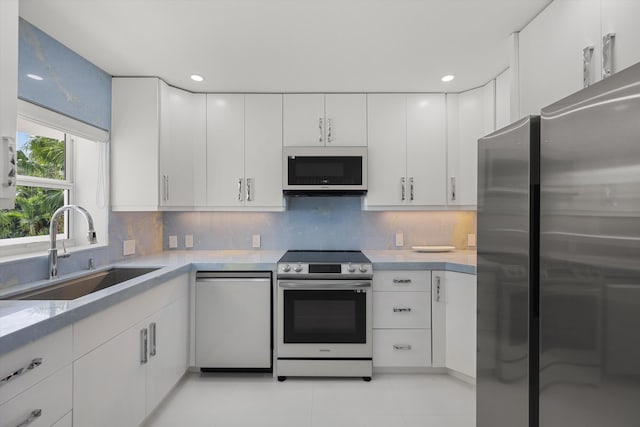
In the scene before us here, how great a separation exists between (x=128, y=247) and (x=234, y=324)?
1090 mm

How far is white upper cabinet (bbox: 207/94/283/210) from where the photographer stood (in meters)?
2.88

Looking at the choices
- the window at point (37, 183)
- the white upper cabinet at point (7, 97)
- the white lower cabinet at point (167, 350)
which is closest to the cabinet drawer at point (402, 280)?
the white lower cabinet at point (167, 350)

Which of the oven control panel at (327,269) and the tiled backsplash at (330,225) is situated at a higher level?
the tiled backsplash at (330,225)

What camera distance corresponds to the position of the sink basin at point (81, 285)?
173 centimetres

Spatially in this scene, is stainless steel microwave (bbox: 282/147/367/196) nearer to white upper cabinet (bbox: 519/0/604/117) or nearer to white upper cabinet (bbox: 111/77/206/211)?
Result: white upper cabinet (bbox: 111/77/206/211)

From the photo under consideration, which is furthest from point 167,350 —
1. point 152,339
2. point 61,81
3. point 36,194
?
point 61,81

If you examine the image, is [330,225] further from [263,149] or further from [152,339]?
[152,339]

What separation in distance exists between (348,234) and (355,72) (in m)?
1.46

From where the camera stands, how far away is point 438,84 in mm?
2695

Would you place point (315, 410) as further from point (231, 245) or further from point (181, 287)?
point (231, 245)

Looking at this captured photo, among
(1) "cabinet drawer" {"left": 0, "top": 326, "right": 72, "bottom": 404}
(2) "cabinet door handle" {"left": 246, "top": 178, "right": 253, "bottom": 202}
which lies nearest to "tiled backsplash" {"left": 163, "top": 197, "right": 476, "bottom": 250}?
(2) "cabinet door handle" {"left": 246, "top": 178, "right": 253, "bottom": 202}

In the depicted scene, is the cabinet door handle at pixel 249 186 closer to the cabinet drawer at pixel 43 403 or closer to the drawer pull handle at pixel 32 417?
the cabinet drawer at pixel 43 403

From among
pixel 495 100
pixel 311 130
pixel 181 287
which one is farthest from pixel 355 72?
pixel 181 287

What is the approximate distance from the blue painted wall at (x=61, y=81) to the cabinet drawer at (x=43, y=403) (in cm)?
148
